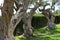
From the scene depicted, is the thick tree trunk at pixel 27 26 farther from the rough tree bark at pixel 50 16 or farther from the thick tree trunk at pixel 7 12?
the thick tree trunk at pixel 7 12

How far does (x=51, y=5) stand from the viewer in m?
19.8

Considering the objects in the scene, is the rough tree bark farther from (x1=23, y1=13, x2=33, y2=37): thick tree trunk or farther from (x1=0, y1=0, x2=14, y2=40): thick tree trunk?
(x1=0, y1=0, x2=14, y2=40): thick tree trunk

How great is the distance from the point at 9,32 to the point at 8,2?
1.74 meters

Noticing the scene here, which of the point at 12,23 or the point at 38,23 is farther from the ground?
the point at 12,23

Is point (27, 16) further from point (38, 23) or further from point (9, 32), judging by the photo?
point (38, 23)

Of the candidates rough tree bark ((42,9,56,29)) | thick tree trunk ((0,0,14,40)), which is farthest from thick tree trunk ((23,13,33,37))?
thick tree trunk ((0,0,14,40))

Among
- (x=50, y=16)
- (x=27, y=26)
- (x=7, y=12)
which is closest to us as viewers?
(x=7, y=12)

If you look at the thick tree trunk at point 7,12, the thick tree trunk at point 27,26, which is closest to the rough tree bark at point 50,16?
the thick tree trunk at point 27,26

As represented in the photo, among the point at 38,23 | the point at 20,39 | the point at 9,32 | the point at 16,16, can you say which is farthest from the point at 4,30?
the point at 38,23

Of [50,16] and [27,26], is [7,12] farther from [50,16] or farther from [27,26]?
[50,16]

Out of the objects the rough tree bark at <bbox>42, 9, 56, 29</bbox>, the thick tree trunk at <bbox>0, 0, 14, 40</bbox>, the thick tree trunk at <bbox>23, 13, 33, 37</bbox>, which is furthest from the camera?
the rough tree bark at <bbox>42, 9, 56, 29</bbox>

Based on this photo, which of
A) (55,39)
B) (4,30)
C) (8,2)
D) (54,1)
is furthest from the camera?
(54,1)


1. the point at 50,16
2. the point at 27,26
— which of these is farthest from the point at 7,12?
the point at 50,16

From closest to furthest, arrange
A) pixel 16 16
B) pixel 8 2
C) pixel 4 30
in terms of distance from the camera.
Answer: pixel 8 2 < pixel 4 30 < pixel 16 16
